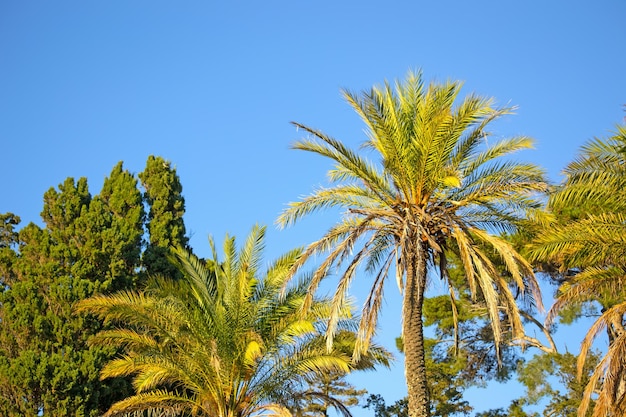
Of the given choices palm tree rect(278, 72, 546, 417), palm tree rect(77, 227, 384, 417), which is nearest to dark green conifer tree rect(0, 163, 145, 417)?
palm tree rect(77, 227, 384, 417)

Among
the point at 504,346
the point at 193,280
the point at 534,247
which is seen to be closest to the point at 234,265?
the point at 193,280

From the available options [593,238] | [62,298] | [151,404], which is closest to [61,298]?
[62,298]

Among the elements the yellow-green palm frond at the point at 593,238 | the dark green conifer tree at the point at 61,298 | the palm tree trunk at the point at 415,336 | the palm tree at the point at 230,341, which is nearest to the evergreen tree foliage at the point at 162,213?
the dark green conifer tree at the point at 61,298

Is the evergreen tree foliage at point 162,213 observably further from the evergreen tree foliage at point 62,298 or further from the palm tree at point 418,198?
the palm tree at point 418,198

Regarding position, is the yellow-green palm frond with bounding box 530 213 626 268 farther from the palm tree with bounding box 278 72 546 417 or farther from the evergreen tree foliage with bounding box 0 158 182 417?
the evergreen tree foliage with bounding box 0 158 182 417

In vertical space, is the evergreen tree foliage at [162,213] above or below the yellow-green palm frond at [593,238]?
above

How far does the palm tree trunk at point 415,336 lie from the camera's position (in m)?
15.1

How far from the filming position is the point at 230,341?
1839cm

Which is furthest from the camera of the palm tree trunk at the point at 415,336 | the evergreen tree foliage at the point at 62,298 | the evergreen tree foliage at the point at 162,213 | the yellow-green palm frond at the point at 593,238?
the evergreen tree foliage at the point at 162,213

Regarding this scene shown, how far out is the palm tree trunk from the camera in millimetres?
15055

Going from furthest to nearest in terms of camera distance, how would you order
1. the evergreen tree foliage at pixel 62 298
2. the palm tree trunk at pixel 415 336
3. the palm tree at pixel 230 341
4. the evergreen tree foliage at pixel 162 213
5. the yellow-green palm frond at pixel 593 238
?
the evergreen tree foliage at pixel 162 213 < the evergreen tree foliage at pixel 62 298 < the palm tree at pixel 230 341 < the yellow-green palm frond at pixel 593 238 < the palm tree trunk at pixel 415 336

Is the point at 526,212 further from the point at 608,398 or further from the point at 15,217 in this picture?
the point at 15,217

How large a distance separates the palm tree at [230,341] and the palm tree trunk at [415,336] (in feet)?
7.56

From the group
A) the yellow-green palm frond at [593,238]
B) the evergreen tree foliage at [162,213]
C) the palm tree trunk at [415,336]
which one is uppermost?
the evergreen tree foliage at [162,213]
